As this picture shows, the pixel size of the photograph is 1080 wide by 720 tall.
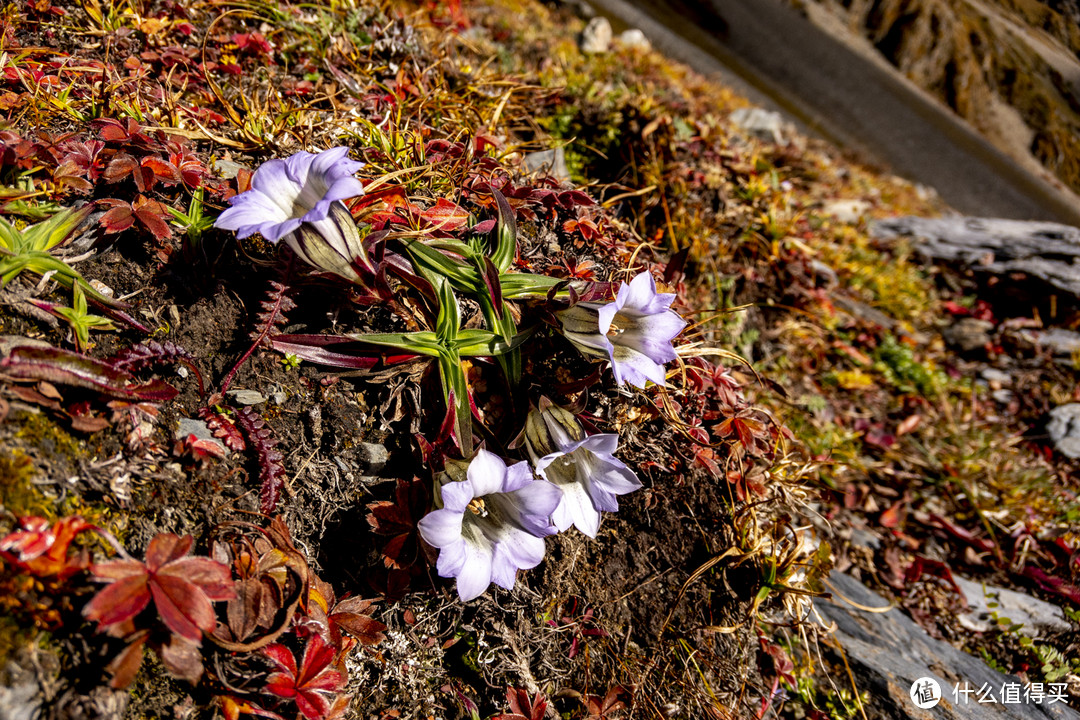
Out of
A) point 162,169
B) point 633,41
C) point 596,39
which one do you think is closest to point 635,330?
point 162,169

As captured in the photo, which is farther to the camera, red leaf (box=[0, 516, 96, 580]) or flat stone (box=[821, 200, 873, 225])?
flat stone (box=[821, 200, 873, 225])

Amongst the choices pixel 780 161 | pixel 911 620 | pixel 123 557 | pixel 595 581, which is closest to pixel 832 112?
pixel 780 161

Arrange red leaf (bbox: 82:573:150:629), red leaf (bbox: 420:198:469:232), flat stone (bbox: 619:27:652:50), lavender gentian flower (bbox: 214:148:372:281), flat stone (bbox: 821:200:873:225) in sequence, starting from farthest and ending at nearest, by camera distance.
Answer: flat stone (bbox: 619:27:652:50)
flat stone (bbox: 821:200:873:225)
red leaf (bbox: 420:198:469:232)
lavender gentian flower (bbox: 214:148:372:281)
red leaf (bbox: 82:573:150:629)

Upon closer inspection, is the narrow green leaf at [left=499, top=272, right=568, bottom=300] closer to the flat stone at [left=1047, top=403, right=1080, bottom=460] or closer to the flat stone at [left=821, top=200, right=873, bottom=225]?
the flat stone at [left=821, top=200, right=873, bottom=225]

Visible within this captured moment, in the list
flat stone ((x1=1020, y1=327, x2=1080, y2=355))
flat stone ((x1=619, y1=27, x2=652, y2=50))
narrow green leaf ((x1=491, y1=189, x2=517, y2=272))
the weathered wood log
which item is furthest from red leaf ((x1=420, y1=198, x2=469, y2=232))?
flat stone ((x1=619, y1=27, x2=652, y2=50))

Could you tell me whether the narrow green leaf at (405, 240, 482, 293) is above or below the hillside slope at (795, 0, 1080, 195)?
below

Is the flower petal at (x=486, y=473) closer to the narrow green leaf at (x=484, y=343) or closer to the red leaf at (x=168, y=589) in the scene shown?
the narrow green leaf at (x=484, y=343)
